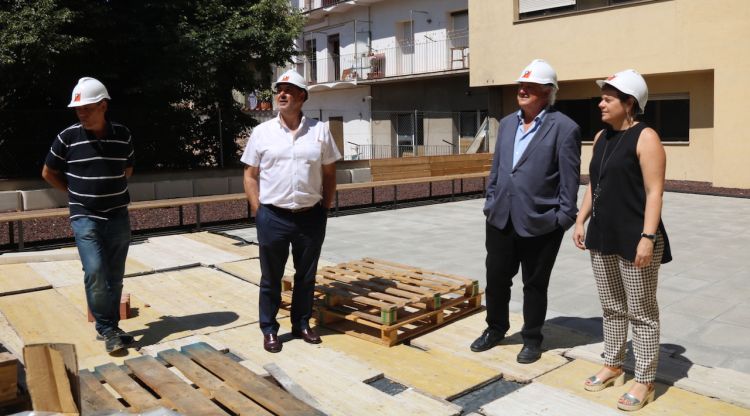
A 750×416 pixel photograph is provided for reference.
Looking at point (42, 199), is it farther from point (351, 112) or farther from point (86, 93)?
point (351, 112)

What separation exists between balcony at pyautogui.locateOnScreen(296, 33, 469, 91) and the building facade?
0.12ft

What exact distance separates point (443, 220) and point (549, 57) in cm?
Result: 988

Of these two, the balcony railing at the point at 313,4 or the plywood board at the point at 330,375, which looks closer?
the plywood board at the point at 330,375

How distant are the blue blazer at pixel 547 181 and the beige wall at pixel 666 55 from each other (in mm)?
14186

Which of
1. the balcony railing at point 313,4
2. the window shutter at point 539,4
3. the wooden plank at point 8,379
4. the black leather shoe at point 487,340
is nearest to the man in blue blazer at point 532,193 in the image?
the black leather shoe at point 487,340

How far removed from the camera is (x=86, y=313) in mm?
5957

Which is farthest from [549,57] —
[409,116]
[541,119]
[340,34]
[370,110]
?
[541,119]

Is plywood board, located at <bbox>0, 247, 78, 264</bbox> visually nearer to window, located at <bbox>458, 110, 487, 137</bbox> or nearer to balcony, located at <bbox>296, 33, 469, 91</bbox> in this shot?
window, located at <bbox>458, 110, 487, 137</bbox>

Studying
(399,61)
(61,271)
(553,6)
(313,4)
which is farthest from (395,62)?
(61,271)

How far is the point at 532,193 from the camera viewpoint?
4.40 meters

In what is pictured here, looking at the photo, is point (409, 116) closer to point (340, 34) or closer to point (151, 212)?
point (340, 34)

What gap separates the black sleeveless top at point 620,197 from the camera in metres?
3.75

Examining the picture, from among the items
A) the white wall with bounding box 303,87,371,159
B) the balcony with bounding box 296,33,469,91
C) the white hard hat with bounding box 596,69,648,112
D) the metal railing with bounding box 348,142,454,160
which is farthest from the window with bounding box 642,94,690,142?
the white hard hat with bounding box 596,69,648,112

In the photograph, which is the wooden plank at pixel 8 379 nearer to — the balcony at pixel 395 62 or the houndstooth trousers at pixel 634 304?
the houndstooth trousers at pixel 634 304
